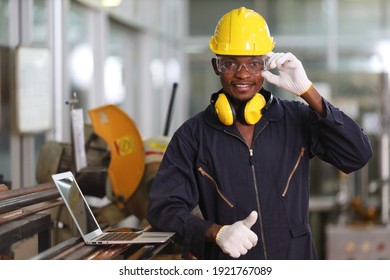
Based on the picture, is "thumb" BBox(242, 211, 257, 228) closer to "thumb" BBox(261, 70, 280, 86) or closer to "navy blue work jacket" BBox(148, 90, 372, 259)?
"navy blue work jacket" BBox(148, 90, 372, 259)

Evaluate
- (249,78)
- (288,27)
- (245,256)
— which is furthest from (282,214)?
(288,27)

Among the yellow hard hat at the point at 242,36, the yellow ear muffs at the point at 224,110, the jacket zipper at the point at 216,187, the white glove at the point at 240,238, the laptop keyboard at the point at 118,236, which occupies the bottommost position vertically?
the laptop keyboard at the point at 118,236

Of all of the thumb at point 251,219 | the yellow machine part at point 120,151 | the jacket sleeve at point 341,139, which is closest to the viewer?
the thumb at point 251,219

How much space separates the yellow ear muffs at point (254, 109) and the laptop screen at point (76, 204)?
1.84 ft

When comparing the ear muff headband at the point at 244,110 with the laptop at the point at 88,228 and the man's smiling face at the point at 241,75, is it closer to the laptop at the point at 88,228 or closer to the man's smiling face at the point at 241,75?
the man's smiling face at the point at 241,75

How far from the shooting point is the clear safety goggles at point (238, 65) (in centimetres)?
232

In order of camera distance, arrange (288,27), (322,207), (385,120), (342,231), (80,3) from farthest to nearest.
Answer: (288,27) < (322,207) < (385,120) < (342,231) < (80,3)

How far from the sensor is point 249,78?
2.31 m

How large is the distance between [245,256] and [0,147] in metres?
1.53

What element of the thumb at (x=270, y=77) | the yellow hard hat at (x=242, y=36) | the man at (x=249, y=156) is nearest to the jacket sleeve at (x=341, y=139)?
the man at (x=249, y=156)

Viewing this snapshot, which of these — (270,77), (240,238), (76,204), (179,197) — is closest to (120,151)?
(76,204)

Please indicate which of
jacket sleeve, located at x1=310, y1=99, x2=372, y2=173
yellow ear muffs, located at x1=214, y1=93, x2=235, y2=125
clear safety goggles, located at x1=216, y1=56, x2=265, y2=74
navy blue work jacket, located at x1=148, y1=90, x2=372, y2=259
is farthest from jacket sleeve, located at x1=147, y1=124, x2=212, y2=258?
jacket sleeve, located at x1=310, y1=99, x2=372, y2=173

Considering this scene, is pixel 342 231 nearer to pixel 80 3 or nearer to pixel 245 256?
pixel 80 3

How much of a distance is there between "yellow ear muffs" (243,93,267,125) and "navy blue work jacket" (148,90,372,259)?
0.04 m
